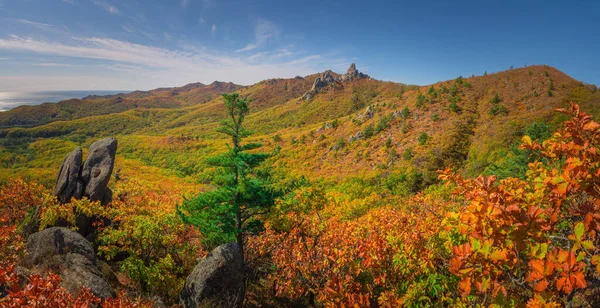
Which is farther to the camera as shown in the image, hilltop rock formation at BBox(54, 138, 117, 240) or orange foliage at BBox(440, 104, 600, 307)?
hilltop rock formation at BBox(54, 138, 117, 240)

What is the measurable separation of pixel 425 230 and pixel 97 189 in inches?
927

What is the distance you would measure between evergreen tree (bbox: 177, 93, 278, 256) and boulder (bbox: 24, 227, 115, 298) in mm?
4328

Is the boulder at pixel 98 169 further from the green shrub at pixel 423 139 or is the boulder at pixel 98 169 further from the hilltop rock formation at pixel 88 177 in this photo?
the green shrub at pixel 423 139

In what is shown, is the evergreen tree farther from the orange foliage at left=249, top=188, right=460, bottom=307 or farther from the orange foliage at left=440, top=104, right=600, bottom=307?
the orange foliage at left=440, top=104, right=600, bottom=307

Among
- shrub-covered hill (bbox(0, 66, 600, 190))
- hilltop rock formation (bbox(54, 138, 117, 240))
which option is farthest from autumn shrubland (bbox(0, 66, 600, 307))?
hilltop rock formation (bbox(54, 138, 117, 240))

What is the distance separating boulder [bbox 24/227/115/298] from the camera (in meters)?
10.4

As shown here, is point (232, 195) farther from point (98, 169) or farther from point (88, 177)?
point (88, 177)

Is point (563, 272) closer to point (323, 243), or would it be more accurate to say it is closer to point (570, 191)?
point (570, 191)

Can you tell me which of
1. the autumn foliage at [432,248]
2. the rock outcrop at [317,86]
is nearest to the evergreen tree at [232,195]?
the autumn foliage at [432,248]

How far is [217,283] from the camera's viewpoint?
1075 centimetres

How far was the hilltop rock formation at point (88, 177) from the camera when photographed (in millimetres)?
20547

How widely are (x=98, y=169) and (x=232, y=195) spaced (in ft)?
48.4

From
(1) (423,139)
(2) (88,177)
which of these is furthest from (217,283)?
(1) (423,139)

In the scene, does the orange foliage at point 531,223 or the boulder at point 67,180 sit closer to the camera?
the orange foliage at point 531,223
